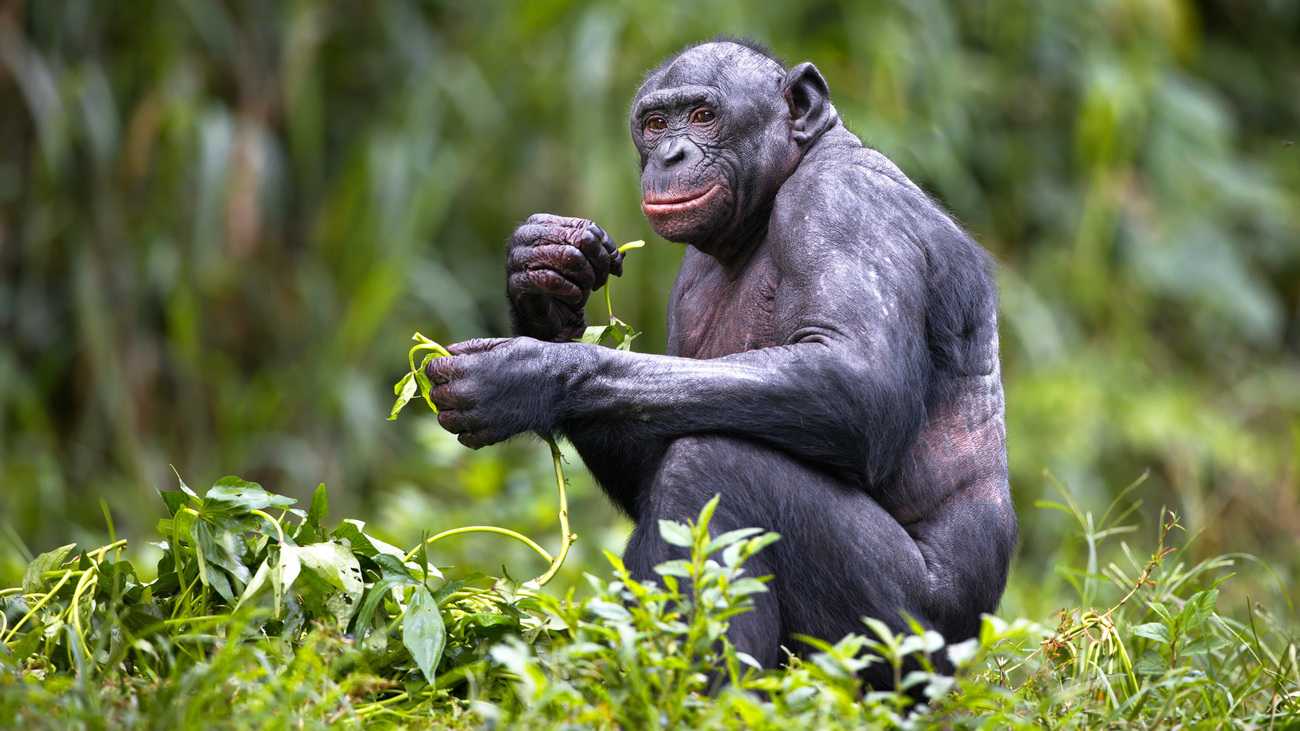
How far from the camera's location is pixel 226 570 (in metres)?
3.00

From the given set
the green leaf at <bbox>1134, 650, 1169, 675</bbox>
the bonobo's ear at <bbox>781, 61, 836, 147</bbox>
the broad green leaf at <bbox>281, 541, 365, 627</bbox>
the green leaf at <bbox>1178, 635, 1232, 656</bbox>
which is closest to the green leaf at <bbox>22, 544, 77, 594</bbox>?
the broad green leaf at <bbox>281, 541, 365, 627</bbox>

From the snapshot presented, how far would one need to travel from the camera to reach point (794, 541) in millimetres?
3021

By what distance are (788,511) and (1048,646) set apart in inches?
33.8

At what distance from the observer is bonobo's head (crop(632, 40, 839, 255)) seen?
3498 mm

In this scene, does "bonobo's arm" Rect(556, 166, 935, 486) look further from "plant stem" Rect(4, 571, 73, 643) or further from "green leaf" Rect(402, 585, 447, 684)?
"plant stem" Rect(4, 571, 73, 643)

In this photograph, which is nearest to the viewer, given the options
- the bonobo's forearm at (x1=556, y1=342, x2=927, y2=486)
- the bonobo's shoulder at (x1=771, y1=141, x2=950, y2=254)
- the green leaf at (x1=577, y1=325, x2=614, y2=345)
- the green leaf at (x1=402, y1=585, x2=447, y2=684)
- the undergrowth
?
the undergrowth

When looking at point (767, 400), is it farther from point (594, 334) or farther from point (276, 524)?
point (276, 524)

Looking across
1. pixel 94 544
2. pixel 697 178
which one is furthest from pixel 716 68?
pixel 94 544

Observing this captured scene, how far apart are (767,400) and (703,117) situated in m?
0.98

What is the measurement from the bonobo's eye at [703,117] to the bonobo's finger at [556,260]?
1.70ft

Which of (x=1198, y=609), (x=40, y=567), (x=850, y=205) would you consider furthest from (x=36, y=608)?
(x=1198, y=609)

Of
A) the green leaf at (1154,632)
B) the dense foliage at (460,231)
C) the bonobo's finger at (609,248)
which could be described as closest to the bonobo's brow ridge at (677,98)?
the bonobo's finger at (609,248)

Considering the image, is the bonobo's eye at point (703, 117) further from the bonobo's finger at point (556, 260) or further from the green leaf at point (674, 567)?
the green leaf at point (674, 567)

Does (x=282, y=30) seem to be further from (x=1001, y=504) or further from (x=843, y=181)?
(x=1001, y=504)
